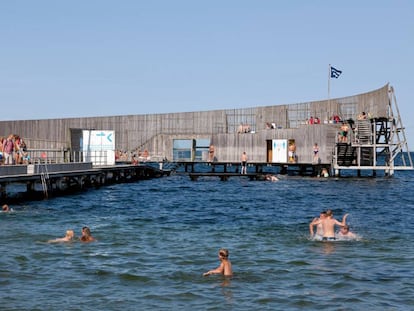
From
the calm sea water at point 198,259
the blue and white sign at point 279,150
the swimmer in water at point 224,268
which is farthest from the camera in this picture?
the blue and white sign at point 279,150

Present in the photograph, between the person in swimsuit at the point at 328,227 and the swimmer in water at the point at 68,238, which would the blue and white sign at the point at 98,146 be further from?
the person in swimsuit at the point at 328,227

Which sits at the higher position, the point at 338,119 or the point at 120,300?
the point at 338,119

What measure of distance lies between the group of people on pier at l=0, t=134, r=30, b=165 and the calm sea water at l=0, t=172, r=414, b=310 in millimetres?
4090

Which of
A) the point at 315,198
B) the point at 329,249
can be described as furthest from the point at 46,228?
the point at 315,198

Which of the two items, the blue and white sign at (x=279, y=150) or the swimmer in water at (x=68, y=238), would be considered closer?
the swimmer in water at (x=68, y=238)

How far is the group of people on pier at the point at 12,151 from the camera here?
1589 inches

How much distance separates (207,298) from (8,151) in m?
27.4

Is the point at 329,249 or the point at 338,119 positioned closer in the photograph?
the point at 329,249

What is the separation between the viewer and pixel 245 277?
59.9ft

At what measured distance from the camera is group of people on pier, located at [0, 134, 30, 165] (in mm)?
40350

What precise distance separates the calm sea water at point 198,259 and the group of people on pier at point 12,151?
4090 millimetres

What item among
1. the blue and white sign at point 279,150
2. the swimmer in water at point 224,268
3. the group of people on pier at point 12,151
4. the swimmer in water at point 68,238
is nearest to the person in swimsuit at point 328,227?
the swimmer in water at point 224,268

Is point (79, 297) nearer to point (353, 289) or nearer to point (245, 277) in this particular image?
point (245, 277)

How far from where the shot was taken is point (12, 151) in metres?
41.0
